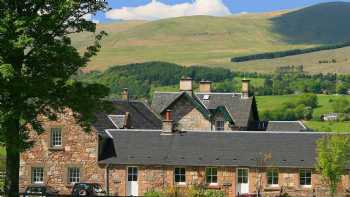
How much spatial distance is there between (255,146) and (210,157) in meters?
3.63

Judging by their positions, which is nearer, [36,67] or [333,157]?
[36,67]

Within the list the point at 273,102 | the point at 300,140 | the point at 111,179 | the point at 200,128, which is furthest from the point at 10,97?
the point at 273,102

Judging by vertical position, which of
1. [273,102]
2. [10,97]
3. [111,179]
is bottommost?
[111,179]

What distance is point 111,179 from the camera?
197 feet

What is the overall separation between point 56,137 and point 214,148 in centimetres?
1258

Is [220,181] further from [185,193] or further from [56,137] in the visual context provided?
[56,137]

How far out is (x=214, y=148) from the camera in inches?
2378

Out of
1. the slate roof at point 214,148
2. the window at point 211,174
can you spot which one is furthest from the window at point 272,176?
the window at point 211,174

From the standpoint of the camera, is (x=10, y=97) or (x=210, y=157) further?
(x=210, y=157)

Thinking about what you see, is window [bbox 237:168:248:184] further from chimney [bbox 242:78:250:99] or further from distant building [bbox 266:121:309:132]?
chimney [bbox 242:78:250:99]

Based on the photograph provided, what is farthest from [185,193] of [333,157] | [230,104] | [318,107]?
[318,107]

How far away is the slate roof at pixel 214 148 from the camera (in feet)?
192

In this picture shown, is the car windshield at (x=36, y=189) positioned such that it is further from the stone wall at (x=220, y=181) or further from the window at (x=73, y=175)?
the stone wall at (x=220, y=181)

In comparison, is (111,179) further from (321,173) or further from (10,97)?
(10,97)
